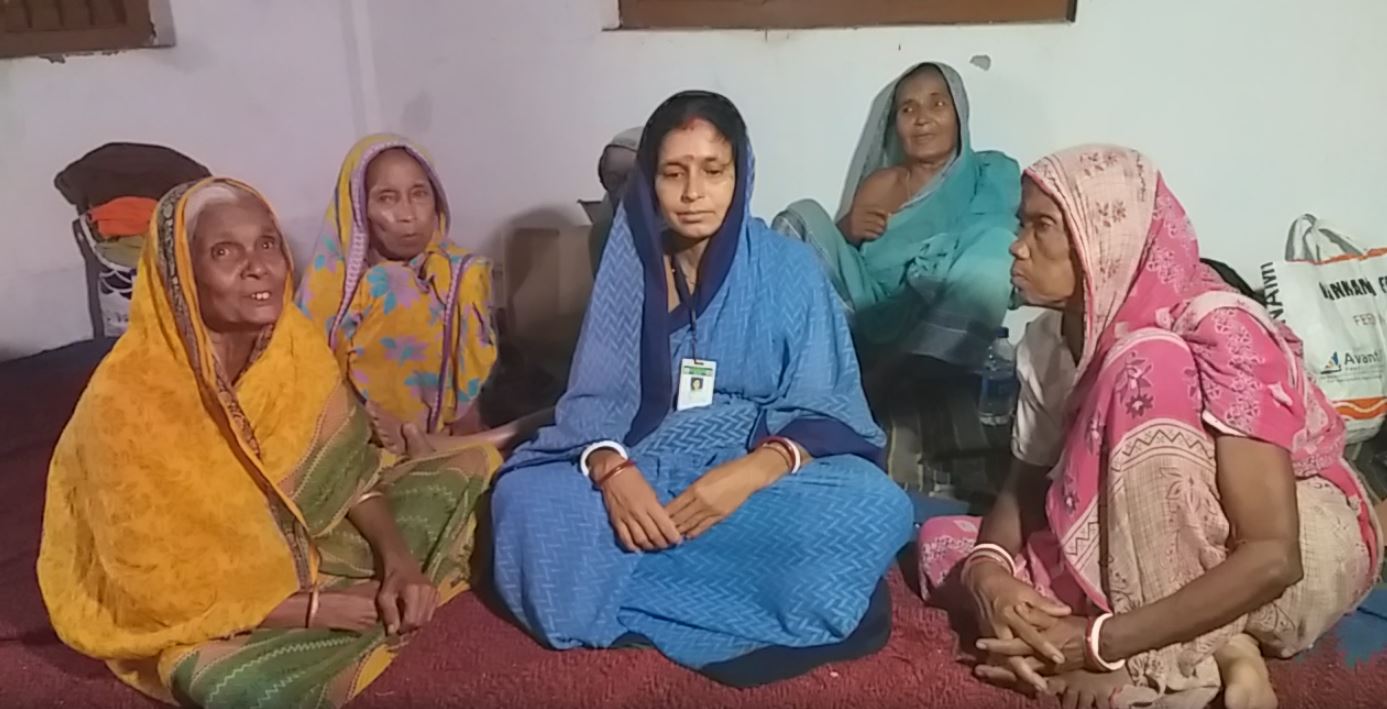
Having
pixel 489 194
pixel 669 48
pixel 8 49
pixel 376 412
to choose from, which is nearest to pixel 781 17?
pixel 669 48

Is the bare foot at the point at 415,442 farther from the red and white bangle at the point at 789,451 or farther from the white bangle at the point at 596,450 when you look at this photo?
the red and white bangle at the point at 789,451

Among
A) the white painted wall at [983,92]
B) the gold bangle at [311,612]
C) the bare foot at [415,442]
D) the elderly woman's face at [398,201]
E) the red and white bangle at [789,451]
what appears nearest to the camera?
the gold bangle at [311,612]

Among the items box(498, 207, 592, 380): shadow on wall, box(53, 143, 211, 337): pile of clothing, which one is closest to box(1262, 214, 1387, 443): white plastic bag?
box(498, 207, 592, 380): shadow on wall

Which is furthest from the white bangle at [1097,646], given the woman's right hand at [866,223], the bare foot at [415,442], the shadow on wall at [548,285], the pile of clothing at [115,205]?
the pile of clothing at [115,205]

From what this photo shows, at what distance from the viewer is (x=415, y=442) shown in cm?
258

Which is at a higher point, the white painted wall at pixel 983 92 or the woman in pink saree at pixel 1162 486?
the white painted wall at pixel 983 92

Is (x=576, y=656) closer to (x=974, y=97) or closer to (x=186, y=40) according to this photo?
(x=974, y=97)

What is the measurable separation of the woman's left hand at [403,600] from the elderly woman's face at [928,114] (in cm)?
188

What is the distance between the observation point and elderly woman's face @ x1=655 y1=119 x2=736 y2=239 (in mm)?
2018

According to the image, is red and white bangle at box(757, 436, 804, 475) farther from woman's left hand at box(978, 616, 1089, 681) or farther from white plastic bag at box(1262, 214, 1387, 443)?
white plastic bag at box(1262, 214, 1387, 443)

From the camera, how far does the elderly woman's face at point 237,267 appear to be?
74.0 inches

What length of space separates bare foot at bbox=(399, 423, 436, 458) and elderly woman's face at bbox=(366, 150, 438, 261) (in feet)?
1.44

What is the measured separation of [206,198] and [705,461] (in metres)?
0.96

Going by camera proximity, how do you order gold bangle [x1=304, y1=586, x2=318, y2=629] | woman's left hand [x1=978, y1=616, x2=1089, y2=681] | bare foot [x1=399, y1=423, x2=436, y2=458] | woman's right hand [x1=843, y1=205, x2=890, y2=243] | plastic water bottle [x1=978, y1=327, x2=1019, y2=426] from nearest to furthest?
1. woman's left hand [x1=978, y1=616, x2=1089, y2=681]
2. gold bangle [x1=304, y1=586, x2=318, y2=629]
3. bare foot [x1=399, y1=423, x2=436, y2=458]
4. plastic water bottle [x1=978, y1=327, x2=1019, y2=426]
5. woman's right hand [x1=843, y1=205, x2=890, y2=243]
